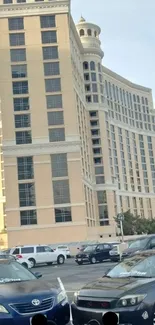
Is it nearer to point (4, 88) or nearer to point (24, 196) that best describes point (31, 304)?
point (24, 196)

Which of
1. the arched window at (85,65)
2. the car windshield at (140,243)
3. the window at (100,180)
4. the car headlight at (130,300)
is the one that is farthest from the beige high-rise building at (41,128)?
the car headlight at (130,300)

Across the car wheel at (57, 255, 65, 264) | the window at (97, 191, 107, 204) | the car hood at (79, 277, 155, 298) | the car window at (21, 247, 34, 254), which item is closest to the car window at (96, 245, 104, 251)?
the car wheel at (57, 255, 65, 264)

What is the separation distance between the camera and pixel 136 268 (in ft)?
28.1

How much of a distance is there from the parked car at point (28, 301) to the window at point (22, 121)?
61678 mm

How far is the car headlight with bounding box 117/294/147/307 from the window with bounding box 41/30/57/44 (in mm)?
67866

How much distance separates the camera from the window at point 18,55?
71125 mm

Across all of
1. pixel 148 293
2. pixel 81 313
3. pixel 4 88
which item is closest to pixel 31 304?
pixel 81 313

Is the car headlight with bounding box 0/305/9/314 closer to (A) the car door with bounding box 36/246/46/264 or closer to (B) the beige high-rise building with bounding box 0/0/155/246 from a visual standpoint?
(A) the car door with bounding box 36/246/46/264

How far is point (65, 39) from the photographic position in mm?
71125

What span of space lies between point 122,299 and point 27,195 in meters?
60.8

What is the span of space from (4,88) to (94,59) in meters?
29.6

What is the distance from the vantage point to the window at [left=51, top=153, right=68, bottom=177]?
222ft

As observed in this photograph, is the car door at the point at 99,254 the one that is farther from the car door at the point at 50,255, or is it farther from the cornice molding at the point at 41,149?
the cornice molding at the point at 41,149

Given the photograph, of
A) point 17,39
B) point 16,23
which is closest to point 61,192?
point 17,39
